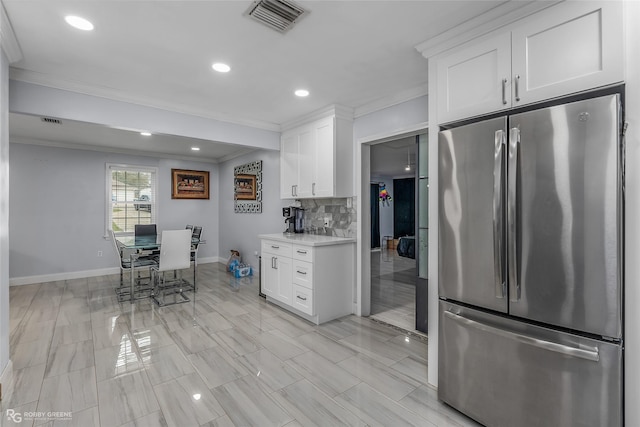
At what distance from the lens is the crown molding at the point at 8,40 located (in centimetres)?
189

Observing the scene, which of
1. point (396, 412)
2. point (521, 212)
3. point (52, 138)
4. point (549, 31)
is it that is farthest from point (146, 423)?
point (52, 138)

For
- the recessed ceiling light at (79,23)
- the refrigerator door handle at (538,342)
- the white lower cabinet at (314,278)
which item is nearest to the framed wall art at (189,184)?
the white lower cabinet at (314,278)

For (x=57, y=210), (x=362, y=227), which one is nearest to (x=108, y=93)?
(x=362, y=227)

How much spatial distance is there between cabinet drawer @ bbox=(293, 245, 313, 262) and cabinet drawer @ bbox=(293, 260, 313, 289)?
5 centimetres

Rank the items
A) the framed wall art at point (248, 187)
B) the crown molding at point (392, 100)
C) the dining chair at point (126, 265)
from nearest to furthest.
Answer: the crown molding at point (392, 100) → the dining chair at point (126, 265) → the framed wall art at point (248, 187)

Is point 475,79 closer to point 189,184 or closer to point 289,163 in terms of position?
point 289,163

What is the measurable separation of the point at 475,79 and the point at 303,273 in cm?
253

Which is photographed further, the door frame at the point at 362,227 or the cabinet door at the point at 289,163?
the cabinet door at the point at 289,163

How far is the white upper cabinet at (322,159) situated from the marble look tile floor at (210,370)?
1.62m

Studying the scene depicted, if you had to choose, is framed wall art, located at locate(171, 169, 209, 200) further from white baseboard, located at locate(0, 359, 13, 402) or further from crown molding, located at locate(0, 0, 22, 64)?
white baseboard, located at locate(0, 359, 13, 402)

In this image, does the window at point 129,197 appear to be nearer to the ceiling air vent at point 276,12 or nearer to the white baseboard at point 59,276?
the white baseboard at point 59,276

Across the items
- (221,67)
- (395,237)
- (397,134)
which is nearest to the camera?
(221,67)

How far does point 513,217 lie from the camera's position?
5.34 ft

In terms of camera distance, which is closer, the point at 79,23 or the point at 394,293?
the point at 79,23
